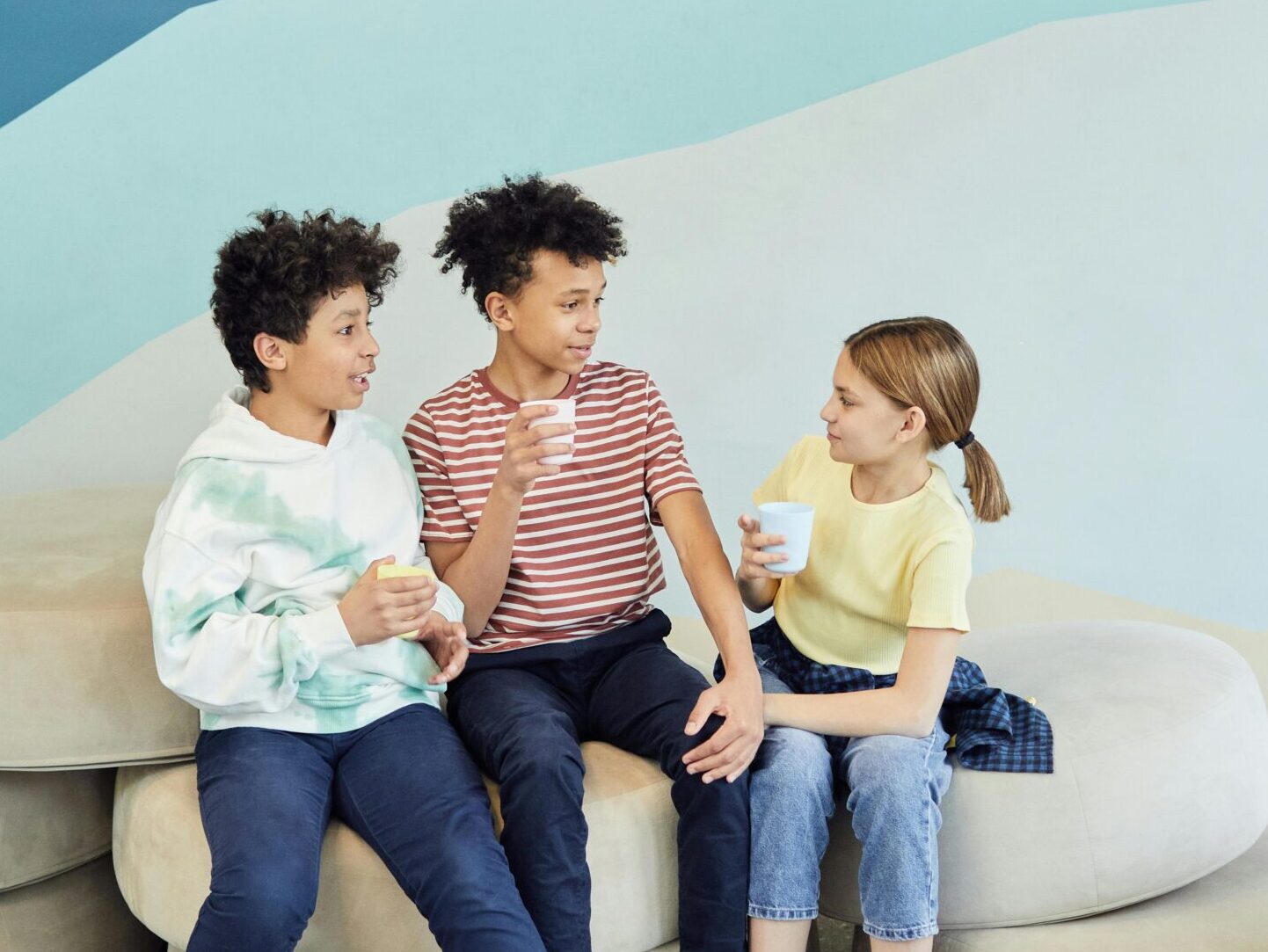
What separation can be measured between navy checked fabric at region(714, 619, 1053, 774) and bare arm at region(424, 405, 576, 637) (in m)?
0.37

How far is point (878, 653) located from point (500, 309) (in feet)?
2.44

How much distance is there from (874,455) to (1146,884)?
0.68 meters

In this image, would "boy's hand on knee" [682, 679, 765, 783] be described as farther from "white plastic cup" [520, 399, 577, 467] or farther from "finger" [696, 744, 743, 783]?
"white plastic cup" [520, 399, 577, 467]

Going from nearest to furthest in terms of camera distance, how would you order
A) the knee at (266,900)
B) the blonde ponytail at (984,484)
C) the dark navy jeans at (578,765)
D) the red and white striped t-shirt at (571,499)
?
the knee at (266,900), the dark navy jeans at (578,765), the blonde ponytail at (984,484), the red and white striped t-shirt at (571,499)

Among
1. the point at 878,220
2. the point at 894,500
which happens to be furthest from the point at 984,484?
the point at 878,220

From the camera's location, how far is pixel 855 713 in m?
1.80

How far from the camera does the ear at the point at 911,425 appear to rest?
186cm

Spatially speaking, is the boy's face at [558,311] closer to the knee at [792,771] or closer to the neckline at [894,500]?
the neckline at [894,500]

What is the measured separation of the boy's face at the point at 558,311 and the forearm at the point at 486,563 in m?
0.23

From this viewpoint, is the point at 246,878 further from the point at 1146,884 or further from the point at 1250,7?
the point at 1250,7

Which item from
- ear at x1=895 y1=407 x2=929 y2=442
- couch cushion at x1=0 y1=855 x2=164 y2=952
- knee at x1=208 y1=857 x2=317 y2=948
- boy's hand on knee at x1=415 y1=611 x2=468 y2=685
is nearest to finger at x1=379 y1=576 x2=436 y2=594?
boy's hand on knee at x1=415 y1=611 x2=468 y2=685

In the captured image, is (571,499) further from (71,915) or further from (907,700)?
(71,915)

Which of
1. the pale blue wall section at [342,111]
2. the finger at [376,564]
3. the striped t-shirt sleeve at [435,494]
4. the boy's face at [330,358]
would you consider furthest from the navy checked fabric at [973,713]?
the pale blue wall section at [342,111]

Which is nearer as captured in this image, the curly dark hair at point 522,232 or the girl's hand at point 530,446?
the girl's hand at point 530,446
